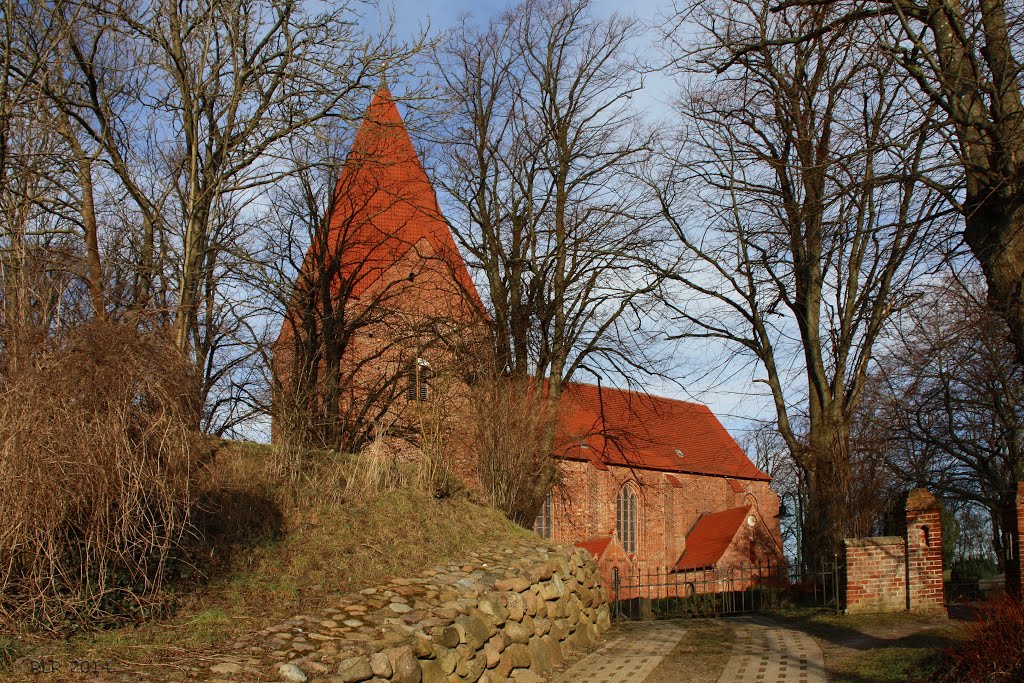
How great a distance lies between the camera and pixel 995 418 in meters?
20.9

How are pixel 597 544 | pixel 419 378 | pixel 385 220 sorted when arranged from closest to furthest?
1. pixel 419 378
2. pixel 385 220
3. pixel 597 544

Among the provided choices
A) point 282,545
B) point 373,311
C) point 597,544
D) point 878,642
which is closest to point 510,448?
point 282,545

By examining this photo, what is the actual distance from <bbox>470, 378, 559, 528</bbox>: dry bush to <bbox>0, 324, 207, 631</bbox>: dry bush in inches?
258

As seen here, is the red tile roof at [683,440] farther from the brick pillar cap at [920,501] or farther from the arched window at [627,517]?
the brick pillar cap at [920,501]

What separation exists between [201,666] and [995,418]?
64.2 ft

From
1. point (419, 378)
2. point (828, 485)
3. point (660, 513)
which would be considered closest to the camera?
point (419, 378)

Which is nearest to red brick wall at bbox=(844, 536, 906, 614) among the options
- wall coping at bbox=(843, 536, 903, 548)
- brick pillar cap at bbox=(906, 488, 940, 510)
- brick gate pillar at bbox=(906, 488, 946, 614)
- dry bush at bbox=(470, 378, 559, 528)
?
wall coping at bbox=(843, 536, 903, 548)

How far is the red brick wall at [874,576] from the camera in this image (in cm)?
1479

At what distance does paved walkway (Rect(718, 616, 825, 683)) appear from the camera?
10.2 meters

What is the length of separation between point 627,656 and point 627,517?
88.1 ft

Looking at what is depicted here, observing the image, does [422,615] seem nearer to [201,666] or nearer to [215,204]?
[201,666]

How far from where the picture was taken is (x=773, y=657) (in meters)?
11.6

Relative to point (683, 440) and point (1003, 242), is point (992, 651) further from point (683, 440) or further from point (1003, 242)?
Result: point (683, 440)

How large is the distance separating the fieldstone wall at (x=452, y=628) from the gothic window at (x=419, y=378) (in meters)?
3.38
